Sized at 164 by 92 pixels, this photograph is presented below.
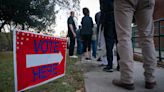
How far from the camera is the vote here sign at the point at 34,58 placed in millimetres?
1922

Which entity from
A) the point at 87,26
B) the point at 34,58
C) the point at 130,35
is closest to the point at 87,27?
the point at 87,26

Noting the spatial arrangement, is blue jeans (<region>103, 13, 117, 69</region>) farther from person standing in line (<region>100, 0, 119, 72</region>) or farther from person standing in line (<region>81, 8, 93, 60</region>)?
person standing in line (<region>81, 8, 93, 60</region>)

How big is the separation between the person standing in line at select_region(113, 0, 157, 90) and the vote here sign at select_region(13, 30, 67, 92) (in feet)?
2.54

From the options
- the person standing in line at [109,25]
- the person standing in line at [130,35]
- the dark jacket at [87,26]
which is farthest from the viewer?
the dark jacket at [87,26]

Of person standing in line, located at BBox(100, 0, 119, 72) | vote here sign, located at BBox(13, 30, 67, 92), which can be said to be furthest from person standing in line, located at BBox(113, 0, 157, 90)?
person standing in line, located at BBox(100, 0, 119, 72)

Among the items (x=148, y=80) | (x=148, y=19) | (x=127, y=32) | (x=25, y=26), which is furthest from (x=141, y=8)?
(x=25, y=26)

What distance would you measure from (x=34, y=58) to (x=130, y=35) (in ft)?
3.98

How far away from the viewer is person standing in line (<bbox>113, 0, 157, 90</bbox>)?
104 inches

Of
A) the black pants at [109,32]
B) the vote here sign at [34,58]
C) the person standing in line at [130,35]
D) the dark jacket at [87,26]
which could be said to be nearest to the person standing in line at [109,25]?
the black pants at [109,32]

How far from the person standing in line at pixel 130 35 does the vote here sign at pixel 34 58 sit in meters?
0.77

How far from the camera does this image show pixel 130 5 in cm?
270

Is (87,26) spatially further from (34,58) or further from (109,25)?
(34,58)

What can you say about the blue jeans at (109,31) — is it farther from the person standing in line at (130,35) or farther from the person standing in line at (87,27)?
the person standing in line at (87,27)

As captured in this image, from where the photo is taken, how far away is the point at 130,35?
2736mm
